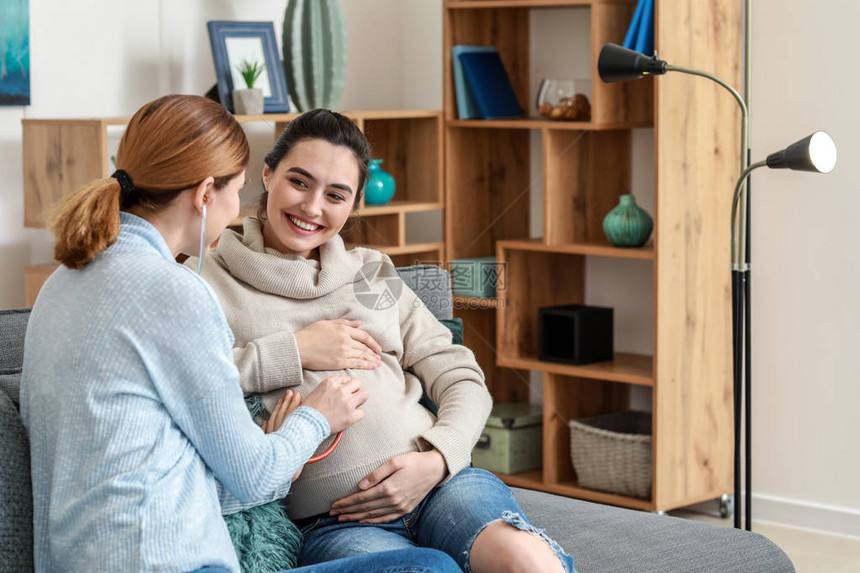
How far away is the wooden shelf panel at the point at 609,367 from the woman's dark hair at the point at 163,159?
1.99 m

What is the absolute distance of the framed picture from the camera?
325 centimetres

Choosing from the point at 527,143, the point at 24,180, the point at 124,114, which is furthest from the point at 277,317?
the point at 527,143

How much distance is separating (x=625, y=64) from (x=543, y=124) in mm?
634

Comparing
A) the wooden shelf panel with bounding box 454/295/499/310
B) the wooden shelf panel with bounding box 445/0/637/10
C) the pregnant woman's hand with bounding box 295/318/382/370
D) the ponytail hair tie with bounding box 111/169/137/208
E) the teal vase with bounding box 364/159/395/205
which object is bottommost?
the wooden shelf panel with bounding box 454/295/499/310

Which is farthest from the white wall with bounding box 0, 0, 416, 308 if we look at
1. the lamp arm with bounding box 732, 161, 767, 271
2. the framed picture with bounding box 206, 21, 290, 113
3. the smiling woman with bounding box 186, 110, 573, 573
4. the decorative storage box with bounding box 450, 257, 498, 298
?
the lamp arm with bounding box 732, 161, 767, 271

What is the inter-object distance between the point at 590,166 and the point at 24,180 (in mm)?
1703

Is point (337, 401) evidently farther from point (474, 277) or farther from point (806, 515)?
point (806, 515)

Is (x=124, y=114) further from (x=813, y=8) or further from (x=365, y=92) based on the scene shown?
(x=813, y=8)

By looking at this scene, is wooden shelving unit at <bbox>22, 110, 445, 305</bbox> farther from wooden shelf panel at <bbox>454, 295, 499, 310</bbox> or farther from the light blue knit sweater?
the light blue knit sweater

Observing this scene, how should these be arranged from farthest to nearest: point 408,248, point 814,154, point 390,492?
point 408,248 → point 814,154 → point 390,492

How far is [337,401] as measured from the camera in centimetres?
176

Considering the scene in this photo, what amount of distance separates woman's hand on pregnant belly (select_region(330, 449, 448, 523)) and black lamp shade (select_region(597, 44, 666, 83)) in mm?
1321

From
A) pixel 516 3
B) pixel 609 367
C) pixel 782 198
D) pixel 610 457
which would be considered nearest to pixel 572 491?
pixel 610 457

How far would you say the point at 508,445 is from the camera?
3.59m
